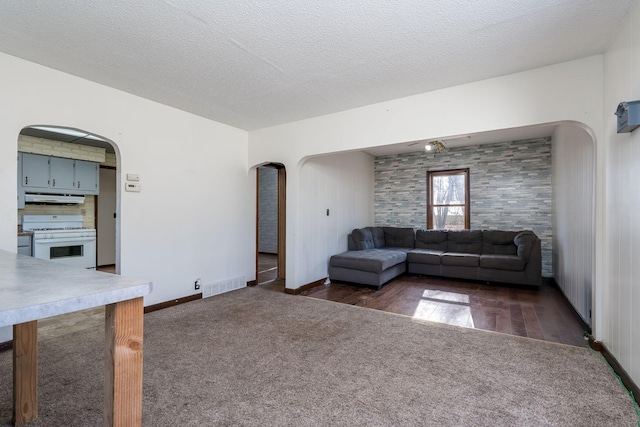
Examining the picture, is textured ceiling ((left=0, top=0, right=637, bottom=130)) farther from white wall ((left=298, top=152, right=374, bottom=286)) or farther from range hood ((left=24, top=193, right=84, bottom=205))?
range hood ((left=24, top=193, right=84, bottom=205))

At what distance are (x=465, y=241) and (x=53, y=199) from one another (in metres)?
7.68

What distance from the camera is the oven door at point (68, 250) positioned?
4.96 metres

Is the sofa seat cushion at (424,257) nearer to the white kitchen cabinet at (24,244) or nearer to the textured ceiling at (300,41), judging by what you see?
the textured ceiling at (300,41)

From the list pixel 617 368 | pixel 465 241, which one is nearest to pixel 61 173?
pixel 465 241

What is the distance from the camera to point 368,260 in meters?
4.73

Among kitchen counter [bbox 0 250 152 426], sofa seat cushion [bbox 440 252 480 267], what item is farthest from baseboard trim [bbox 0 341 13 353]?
sofa seat cushion [bbox 440 252 480 267]

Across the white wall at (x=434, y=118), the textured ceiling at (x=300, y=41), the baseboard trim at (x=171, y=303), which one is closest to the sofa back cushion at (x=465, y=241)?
the white wall at (x=434, y=118)

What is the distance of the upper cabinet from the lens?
506 cm

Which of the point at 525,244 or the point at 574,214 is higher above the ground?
the point at 574,214

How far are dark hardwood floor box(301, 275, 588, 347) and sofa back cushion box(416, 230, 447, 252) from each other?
797 millimetres

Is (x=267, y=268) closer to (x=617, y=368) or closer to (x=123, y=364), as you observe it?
(x=617, y=368)

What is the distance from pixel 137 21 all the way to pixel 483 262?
5389 millimetres

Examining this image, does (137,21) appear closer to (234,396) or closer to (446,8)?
(446,8)

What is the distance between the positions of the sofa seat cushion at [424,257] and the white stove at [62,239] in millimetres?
6114
